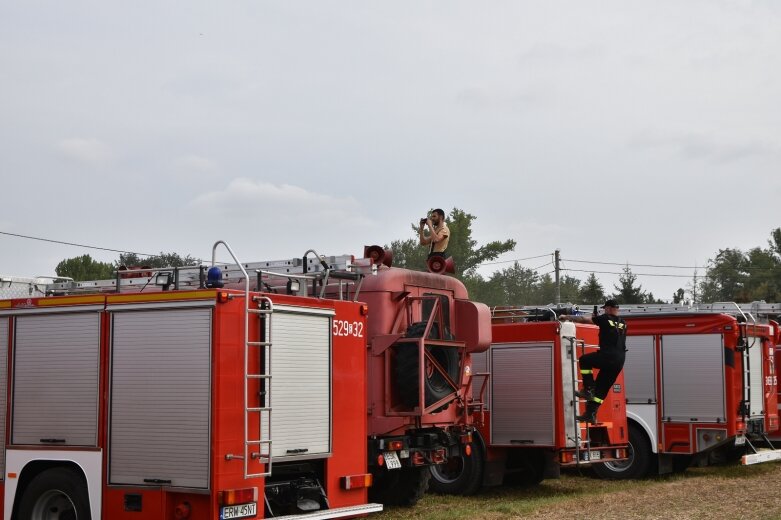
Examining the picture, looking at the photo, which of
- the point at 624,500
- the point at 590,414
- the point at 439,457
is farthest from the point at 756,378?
the point at 439,457

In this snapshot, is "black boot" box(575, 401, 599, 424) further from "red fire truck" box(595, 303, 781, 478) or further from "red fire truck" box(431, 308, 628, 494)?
"red fire truck" box(595, 303, 781, 478)

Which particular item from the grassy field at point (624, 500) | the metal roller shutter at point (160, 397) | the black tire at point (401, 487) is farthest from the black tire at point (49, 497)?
the black tire at point (401, 487)

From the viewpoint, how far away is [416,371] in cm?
1266

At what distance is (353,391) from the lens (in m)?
11.1

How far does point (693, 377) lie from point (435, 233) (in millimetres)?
5674

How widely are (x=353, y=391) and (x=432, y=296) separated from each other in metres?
2.66

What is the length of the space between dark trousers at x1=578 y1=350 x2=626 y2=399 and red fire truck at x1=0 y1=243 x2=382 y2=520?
516 centimetres

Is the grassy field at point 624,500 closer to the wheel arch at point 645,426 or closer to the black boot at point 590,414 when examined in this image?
the wheel arch at point 645,426

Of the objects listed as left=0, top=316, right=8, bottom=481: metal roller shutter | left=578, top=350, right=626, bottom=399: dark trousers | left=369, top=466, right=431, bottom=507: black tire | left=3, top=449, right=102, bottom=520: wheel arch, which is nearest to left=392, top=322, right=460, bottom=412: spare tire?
left=369, top=466, right=431, bottom=507: black tire

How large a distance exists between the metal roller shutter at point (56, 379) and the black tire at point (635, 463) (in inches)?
400

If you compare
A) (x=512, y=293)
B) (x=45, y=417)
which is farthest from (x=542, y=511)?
(x=512, y=293)

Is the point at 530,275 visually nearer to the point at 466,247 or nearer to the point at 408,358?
the point at 466,247

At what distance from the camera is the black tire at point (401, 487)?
1366 cm

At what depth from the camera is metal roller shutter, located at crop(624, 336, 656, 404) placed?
17.9m
